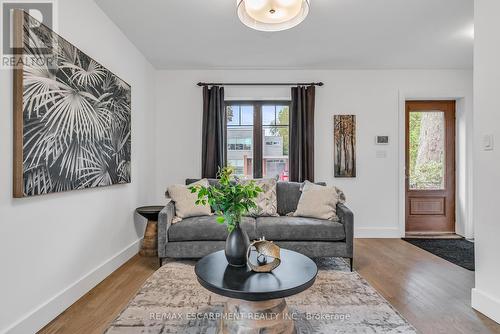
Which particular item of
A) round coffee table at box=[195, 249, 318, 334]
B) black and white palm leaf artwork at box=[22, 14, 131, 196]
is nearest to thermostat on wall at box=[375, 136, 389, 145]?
round coffee table at box=[195, 249, 318, 334]

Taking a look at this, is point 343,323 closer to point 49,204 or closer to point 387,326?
point 387,326

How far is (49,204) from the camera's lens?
1.92m

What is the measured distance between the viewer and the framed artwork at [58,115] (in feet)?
5.44

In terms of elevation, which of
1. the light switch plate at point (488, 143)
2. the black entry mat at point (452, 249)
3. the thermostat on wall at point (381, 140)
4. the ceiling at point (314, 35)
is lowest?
the black entry mat at point (452, 249)

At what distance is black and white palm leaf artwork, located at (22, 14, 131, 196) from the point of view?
5.66ft

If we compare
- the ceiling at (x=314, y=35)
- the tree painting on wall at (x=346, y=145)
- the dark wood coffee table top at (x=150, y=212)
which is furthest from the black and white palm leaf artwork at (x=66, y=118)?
the tree painting on wall at (x=346, y=145)

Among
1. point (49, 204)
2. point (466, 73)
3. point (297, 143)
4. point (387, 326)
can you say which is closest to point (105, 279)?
point (49, 204)

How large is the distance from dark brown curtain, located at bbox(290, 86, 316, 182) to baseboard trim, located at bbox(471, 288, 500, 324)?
7.17 feet

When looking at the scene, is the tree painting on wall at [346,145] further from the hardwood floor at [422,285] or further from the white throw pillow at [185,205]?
the white throw pillow at [185,205]

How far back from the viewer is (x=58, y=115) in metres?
1.95

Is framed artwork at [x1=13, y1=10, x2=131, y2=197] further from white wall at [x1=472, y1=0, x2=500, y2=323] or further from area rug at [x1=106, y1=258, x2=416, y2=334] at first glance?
white wall at [x1=472, y1=0, x2=500, y2=323]

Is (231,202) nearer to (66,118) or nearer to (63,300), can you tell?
(66,118)

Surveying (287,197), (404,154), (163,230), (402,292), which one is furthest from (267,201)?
(404,154)

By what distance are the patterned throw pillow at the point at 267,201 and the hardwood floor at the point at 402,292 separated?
1.07 metres
